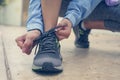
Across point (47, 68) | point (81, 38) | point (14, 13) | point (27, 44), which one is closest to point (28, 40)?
point (27, 44)

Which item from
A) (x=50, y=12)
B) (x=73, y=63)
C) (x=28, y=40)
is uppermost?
(x=50, y=12)

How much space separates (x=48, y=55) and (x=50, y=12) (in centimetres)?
17

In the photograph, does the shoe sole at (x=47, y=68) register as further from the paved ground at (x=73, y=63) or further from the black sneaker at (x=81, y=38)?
the black sneaker at (x=81, y=38)

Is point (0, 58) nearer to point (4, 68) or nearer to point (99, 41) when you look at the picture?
point (4, 68)

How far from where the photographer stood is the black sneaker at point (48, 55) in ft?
3.39

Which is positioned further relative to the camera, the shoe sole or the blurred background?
the blurred background

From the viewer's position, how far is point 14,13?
2492 mm

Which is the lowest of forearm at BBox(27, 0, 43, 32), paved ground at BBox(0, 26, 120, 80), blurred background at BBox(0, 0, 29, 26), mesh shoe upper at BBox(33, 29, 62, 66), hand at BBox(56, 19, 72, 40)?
paved ground at BBox(0, 26, 120, 80)

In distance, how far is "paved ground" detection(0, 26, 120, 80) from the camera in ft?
3.50

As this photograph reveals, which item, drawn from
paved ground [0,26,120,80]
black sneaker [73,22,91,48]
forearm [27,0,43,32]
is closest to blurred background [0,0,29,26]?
paved ground [0,26,120,80]

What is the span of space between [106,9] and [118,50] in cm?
30

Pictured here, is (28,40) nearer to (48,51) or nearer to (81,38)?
(48,51)

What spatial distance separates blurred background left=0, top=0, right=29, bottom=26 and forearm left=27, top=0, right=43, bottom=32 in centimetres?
125

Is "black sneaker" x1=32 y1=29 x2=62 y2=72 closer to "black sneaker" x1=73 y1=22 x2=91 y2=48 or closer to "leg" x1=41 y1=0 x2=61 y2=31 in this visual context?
"leg" x1=41 y1=0 x2=61 y2=31
